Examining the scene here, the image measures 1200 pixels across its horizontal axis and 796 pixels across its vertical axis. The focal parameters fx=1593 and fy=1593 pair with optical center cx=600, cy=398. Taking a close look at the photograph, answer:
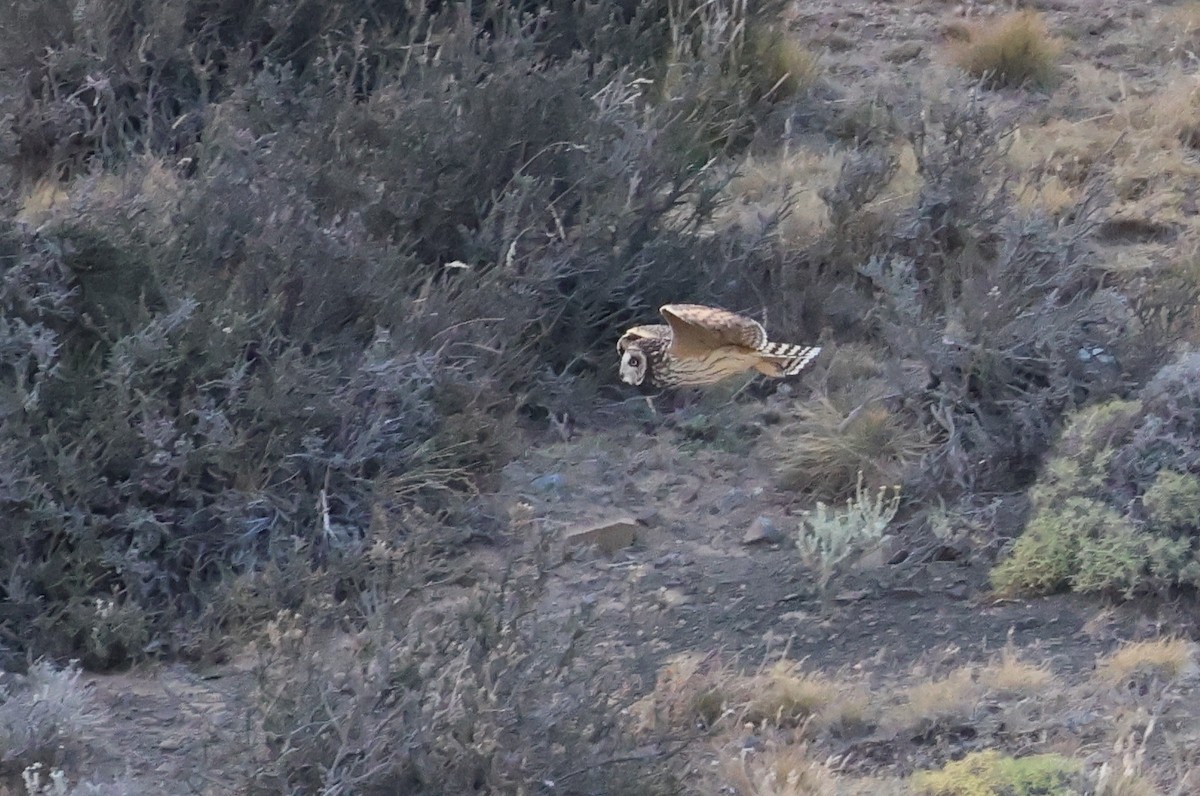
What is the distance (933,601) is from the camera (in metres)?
4.81

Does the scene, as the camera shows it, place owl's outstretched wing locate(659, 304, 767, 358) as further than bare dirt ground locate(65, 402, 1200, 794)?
Yes

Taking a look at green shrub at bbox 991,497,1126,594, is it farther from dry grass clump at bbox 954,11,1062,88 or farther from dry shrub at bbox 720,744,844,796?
dry grass clump at bbox 954,11,1062,88

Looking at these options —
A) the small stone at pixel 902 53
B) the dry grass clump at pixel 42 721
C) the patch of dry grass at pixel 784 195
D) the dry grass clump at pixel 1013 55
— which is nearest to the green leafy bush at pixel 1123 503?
the patch of dry grass at pixel 784 195

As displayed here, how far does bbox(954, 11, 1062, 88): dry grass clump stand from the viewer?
32.7 ft

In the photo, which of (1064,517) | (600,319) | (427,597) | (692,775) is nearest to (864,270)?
(600,319)

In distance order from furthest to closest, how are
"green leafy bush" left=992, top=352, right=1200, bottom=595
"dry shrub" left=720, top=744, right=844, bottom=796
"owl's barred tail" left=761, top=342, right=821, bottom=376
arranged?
"owl's barred tail" left=761, top=342, right=821, bottom=376 < "green leafy bush" left=992, top=352, right=1200, bottom=595 < "dry shrub" left=720, top=744, right=844, bottom=796

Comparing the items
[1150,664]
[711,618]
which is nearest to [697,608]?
[711,618]

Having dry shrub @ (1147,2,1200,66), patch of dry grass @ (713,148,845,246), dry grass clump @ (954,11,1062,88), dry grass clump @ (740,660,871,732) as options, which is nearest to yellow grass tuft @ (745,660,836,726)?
dry grass clump @ (740,660,871,732)

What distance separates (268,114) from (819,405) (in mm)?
2689

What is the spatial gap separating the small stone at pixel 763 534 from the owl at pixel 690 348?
54cm

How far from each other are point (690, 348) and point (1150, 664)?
1628mm

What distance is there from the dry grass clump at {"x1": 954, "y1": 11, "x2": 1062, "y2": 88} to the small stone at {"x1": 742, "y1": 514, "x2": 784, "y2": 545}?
17.5 feet

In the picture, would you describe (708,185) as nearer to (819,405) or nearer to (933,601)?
(819,405)

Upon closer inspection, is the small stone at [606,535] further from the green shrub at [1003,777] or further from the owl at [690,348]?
the green shrub at [1003,777]
